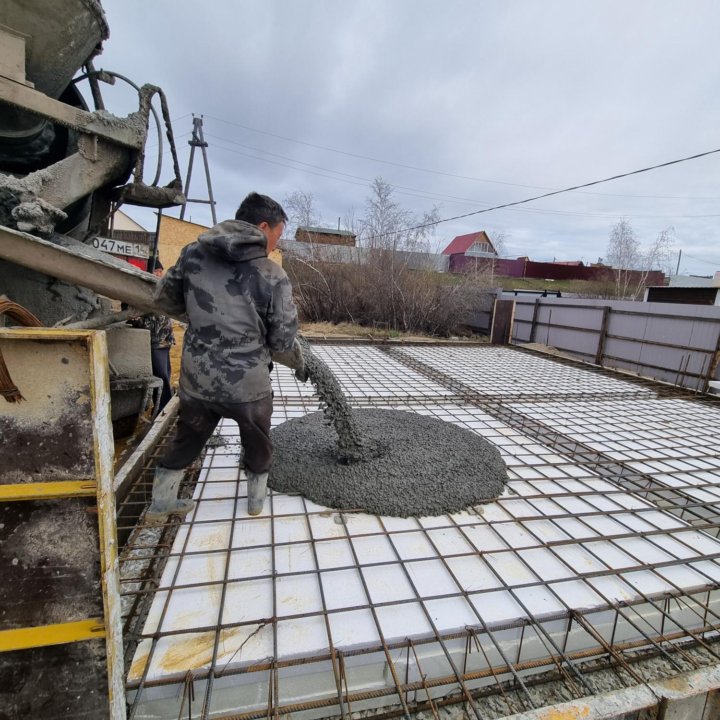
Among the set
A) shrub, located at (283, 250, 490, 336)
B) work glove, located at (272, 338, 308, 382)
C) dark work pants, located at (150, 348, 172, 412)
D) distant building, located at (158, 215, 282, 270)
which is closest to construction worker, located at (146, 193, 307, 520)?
work glove, located at (272, 338, 308, 382)

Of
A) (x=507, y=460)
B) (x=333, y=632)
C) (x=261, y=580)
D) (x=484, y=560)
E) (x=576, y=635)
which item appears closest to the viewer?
(x=333, y=632)

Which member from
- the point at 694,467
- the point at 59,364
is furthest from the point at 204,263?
the point at 694,467

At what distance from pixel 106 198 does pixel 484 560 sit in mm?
3586

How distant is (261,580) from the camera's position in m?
1.65

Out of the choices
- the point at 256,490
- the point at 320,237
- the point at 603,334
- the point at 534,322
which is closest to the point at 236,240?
the point at 256,490

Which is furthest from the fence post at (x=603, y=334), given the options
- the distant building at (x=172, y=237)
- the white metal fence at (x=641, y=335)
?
the distant building at (x=172, y=237)

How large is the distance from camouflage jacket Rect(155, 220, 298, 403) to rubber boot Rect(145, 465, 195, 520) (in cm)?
45

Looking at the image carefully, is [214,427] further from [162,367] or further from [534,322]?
[534,322]

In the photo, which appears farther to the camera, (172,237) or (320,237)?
(320,237)

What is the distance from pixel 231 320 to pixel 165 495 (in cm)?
94

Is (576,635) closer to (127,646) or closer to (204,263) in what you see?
(127,646)

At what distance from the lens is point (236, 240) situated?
1.59 m

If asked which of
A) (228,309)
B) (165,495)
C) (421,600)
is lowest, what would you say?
(421,600)

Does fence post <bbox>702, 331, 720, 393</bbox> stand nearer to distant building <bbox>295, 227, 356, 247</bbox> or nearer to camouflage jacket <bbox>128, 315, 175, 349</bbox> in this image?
camouflage jacket <bbox>128, 315, 175, 349</bbox>
